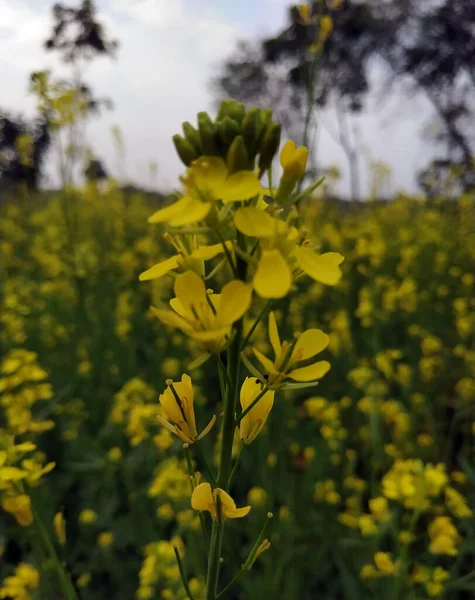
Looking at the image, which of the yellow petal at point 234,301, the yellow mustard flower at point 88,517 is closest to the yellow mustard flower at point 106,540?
the yellow mustard flower at point 88,517

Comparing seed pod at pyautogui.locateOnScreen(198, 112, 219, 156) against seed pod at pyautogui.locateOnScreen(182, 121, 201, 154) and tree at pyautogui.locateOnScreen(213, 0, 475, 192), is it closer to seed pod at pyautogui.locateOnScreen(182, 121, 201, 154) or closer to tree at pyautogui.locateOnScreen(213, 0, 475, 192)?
seed pod at pyautogui.locateOnScreen(182, 121, 201, 154)

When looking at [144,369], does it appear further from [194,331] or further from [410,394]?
[194,331]

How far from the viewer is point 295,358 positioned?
751 mm

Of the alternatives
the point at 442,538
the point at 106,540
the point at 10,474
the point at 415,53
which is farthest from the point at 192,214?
the point at 415,53

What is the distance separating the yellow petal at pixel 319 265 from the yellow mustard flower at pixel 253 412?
0.76 ft

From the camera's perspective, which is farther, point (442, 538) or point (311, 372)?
point (442, 538)

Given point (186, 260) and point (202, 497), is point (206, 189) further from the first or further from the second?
point (202, 497)


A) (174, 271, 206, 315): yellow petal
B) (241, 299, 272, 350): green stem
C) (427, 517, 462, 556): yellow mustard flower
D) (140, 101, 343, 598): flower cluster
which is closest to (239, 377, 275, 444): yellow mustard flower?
(140, 101, 343, 598): flower cluster

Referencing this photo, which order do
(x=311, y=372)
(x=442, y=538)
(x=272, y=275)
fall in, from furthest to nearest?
(x=442, y=538), (x=311, y=372), (x=272, y=275)

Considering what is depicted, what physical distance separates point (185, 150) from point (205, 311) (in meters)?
0.22

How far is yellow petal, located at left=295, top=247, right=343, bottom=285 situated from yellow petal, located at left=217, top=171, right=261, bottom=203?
0.10 meters

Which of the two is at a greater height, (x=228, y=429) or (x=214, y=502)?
(x=228, y=429)

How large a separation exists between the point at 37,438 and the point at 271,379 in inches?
94.9

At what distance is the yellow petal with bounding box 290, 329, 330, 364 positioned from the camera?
0.75 metres
